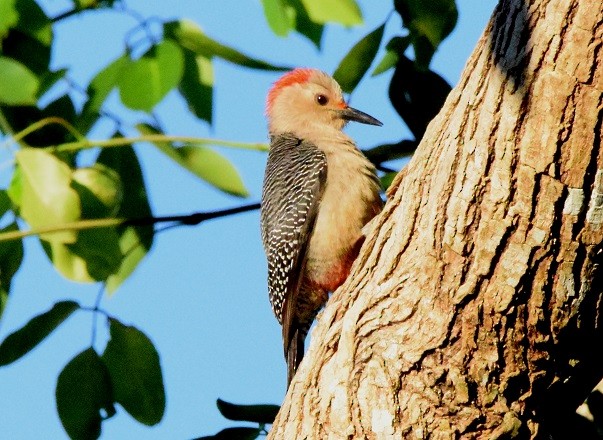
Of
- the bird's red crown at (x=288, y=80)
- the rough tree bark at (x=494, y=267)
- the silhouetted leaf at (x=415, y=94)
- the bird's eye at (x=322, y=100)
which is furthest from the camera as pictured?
the bird's red crown at (x=288, y=80)

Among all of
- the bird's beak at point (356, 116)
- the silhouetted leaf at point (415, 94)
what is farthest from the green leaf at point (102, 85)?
the bird's beak at point (356, 116)

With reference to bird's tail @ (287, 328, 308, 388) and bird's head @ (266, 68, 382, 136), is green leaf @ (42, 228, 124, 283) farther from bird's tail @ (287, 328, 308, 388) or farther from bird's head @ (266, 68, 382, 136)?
bird's head @ (266, 68, 382, 136)

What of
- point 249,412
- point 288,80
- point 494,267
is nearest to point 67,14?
point 288,80

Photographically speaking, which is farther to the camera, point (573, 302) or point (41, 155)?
point (41, 155)

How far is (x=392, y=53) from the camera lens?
5.02 m

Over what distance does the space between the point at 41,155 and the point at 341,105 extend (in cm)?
301

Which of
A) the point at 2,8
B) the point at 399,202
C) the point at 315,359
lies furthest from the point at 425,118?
the point at 2,8

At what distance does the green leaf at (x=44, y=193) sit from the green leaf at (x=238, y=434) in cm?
112

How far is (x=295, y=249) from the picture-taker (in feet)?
20.0

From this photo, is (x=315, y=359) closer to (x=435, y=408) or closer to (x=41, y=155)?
(x=435, y=408)

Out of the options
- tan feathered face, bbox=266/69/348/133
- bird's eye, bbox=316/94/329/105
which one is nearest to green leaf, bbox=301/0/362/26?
tan feathered face, bbox=266/69/348/133

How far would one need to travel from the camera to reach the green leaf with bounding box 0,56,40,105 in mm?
4727

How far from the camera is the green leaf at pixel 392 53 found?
196 inches

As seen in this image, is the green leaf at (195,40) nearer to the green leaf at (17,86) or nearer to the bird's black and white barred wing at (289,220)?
the green leaf at (17,86)
